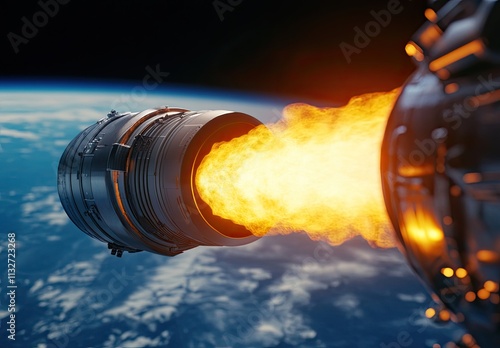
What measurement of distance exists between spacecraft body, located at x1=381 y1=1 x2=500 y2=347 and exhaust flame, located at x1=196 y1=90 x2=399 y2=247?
221 cm

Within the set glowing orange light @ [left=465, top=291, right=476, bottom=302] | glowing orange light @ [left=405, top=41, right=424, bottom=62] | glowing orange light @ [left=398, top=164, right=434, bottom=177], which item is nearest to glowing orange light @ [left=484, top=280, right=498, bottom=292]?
glowing orange light @ [left=465, top=291, right=476, bottom=302]

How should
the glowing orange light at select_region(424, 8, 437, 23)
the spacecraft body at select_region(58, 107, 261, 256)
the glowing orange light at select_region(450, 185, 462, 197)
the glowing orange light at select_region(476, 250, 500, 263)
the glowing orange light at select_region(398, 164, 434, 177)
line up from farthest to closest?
the spacecraft body at select_region(58, 107, 261, 256)
the glowing orange light at select_region(424, 8, 437, 23)
the glowing orange light at select_region(398, 164, 434, 177)
the glowing orange light at select_region(450, 185, 462, 197)
the glowing orange light at select_region(476, 250, 500, 263)

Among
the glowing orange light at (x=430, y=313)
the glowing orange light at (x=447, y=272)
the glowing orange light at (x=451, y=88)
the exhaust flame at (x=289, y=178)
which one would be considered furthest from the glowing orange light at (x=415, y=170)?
the exhaust flame at (x=289, y=178)

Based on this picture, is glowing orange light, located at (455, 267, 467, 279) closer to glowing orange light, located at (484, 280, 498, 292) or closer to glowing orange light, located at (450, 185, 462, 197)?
glowing orange light, located at (484, 280, 498, 292)

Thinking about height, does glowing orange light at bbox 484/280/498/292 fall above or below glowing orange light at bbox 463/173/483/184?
below

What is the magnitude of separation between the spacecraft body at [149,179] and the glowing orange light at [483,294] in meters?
3.06

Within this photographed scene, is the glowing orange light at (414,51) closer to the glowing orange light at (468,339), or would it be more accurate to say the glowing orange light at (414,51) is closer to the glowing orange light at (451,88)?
the glowing orange light at (451,88)

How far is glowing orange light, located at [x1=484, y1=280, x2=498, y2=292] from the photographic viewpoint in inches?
79.7

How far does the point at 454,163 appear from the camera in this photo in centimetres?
210

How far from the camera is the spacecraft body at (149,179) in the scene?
482 centimetres

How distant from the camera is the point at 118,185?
18.1 feet

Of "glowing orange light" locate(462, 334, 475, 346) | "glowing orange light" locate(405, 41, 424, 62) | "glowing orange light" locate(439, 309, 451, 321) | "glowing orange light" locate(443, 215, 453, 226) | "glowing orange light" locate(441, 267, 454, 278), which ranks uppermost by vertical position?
"glowing orange light" locate(405, 41, 424, 62)

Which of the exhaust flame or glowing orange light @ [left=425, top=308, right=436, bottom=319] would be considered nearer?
glowing orange light @ [left=425, top=308, right=436, bottom=319]

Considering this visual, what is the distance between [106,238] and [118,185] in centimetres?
146
